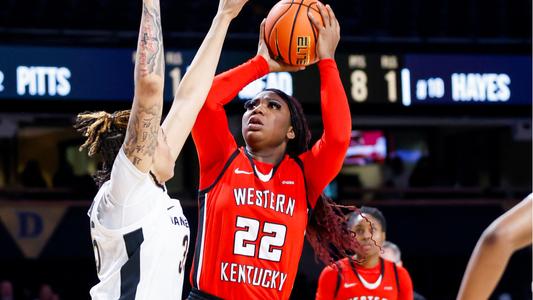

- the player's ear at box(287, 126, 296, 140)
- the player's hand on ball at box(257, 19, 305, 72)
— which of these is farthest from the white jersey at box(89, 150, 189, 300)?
the player's hand on ball at box(257, 19, 305, 72)

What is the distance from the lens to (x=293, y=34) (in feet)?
14.7

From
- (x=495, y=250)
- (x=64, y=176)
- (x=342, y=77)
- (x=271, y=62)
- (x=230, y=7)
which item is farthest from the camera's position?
(x=64, y=176)

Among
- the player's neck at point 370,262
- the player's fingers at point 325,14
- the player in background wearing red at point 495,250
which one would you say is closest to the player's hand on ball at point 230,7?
the player's fingers at point 325,14

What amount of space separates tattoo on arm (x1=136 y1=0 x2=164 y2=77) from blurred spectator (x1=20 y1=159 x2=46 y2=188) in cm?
808

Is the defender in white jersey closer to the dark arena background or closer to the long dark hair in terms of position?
the long dark hair

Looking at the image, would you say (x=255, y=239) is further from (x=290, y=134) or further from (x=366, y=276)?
(x=366, y=276)

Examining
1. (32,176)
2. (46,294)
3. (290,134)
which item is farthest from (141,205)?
(32,176)

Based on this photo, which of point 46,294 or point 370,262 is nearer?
point 370,262

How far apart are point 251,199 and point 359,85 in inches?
200

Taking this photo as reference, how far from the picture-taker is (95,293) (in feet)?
10.7

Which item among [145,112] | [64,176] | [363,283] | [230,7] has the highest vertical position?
[230,7]

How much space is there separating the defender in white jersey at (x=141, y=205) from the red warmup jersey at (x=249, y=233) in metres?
0.90

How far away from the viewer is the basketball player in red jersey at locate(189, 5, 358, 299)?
4.30 metres

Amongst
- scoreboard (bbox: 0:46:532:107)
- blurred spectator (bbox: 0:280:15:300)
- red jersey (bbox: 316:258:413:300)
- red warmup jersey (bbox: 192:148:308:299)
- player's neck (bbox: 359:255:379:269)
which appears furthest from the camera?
blurred spectator (bbox: 0:280:15:300)
